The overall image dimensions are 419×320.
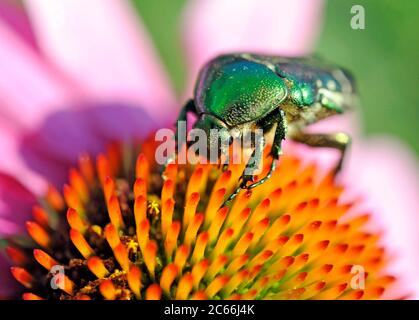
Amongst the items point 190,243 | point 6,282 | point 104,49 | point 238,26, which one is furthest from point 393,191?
point 6,282

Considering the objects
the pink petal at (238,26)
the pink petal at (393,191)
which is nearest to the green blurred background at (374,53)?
the pink petal at (393,191)

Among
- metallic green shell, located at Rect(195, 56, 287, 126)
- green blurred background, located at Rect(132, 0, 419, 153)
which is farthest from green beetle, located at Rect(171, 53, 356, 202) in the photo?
green blurred background, located at Rect(132, 0, 419, 153)

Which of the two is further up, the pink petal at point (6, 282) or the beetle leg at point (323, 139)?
the beetle leg at point (323, 139)

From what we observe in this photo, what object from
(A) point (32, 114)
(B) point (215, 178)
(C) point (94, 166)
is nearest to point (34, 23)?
(A) point (32, 114)

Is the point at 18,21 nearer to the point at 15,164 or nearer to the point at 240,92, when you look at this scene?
the point at 15,164

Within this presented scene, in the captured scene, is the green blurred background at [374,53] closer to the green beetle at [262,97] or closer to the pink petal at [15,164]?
the pink petal at [15,164]
